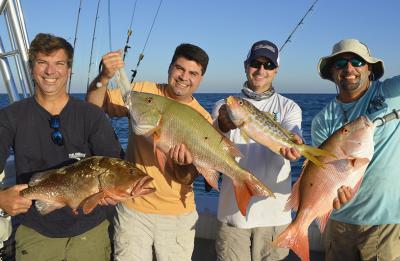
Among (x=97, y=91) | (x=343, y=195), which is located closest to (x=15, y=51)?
(x=97, y=91)

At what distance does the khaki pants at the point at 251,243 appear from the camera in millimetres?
3910

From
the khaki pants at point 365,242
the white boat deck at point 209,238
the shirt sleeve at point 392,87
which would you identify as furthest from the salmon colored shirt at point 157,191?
the shirt sleeve at point 392,87

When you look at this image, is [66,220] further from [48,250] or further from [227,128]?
[227,128]

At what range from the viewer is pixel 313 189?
351cm

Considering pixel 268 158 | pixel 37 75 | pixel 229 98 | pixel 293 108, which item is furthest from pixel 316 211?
pixel 37 75

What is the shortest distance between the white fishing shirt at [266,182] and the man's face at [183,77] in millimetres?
747

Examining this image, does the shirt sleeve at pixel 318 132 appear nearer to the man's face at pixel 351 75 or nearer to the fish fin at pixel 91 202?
the man's face at pixel 351 75

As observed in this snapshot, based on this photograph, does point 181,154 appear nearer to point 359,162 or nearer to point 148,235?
point 148,235

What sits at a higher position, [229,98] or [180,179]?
[229,98]

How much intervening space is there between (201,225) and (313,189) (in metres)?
2.50

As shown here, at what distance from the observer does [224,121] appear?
3637mm

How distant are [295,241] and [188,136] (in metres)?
1.35

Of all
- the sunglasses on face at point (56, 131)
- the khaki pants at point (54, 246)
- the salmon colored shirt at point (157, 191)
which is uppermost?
the sunglasses on face at point (56, 131)

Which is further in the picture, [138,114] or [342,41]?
[342,41]
